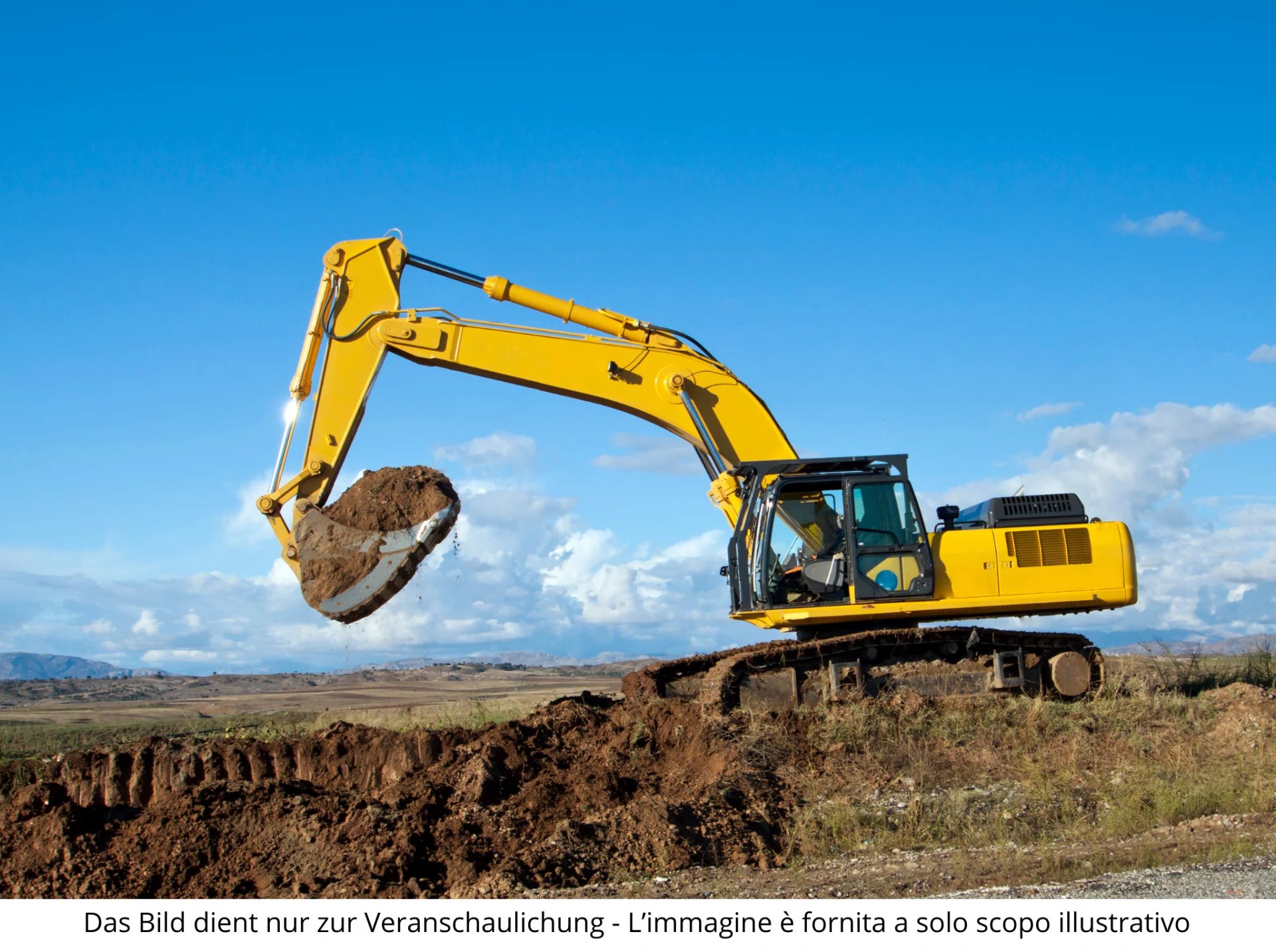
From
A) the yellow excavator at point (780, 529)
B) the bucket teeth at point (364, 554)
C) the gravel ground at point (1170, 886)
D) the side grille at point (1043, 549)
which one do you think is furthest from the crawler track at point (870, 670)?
the gravel ground at point (1170, 886)

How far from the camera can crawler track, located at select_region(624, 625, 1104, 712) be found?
1200 cm

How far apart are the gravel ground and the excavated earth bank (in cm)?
669

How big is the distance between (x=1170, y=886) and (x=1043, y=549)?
6231 mm

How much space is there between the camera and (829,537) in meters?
12.5

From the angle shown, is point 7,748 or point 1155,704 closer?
point 1155,704

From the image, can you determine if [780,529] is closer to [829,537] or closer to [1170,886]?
[829,537]

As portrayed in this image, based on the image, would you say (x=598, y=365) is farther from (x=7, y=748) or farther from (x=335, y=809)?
(x=7, y=748)

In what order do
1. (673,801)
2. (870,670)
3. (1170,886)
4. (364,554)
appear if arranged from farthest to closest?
(870,670), (364,554), (673,801), (1170,886)

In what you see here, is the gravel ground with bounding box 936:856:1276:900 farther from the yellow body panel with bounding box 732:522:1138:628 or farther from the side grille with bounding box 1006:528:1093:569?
the side grille with bounding box 1006:528:1093:569

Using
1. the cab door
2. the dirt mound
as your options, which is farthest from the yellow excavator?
the dirt mound

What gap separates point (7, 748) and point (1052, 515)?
15847mm

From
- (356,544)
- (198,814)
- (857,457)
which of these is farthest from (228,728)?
(857,457)

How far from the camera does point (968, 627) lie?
12703 mm

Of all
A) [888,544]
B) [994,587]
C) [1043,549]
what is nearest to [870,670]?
[888,544]
